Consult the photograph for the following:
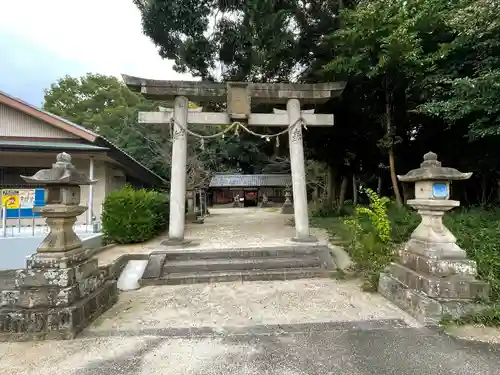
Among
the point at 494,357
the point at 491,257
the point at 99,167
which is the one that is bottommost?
the point at 494,357

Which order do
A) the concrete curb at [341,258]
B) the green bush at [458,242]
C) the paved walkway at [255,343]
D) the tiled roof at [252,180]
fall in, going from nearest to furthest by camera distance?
the paved walkway at [255,343]
the green bush at [458,242]
the concrete curb at [341,258]
the tiled roof at [252,180]

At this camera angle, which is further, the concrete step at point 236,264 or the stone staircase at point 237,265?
→ the concrete step at point 236,264

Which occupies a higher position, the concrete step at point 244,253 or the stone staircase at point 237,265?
the concrete step at point 244,253

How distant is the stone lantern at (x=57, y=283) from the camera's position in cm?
301

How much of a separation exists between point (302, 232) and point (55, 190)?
16.3 feet

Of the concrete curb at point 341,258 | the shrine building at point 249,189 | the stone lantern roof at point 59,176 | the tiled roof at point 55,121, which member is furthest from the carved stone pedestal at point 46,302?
the shrine building at point 249,189

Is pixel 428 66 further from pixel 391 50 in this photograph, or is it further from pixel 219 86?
pixel 219 86

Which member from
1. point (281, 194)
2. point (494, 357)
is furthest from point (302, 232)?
point (281, 194)

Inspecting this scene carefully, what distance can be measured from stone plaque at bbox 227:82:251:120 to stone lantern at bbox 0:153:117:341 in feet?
13.1

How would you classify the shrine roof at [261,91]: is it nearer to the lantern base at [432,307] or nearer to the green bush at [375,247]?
the green bush at [375,247]

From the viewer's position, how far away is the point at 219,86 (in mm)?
7031

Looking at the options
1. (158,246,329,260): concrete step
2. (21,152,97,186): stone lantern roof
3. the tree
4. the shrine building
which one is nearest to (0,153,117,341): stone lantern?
(21,152,97,186): stone lantern roof

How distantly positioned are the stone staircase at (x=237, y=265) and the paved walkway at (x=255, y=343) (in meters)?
0.78

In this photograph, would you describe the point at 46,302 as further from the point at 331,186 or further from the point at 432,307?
the point at 331,186
